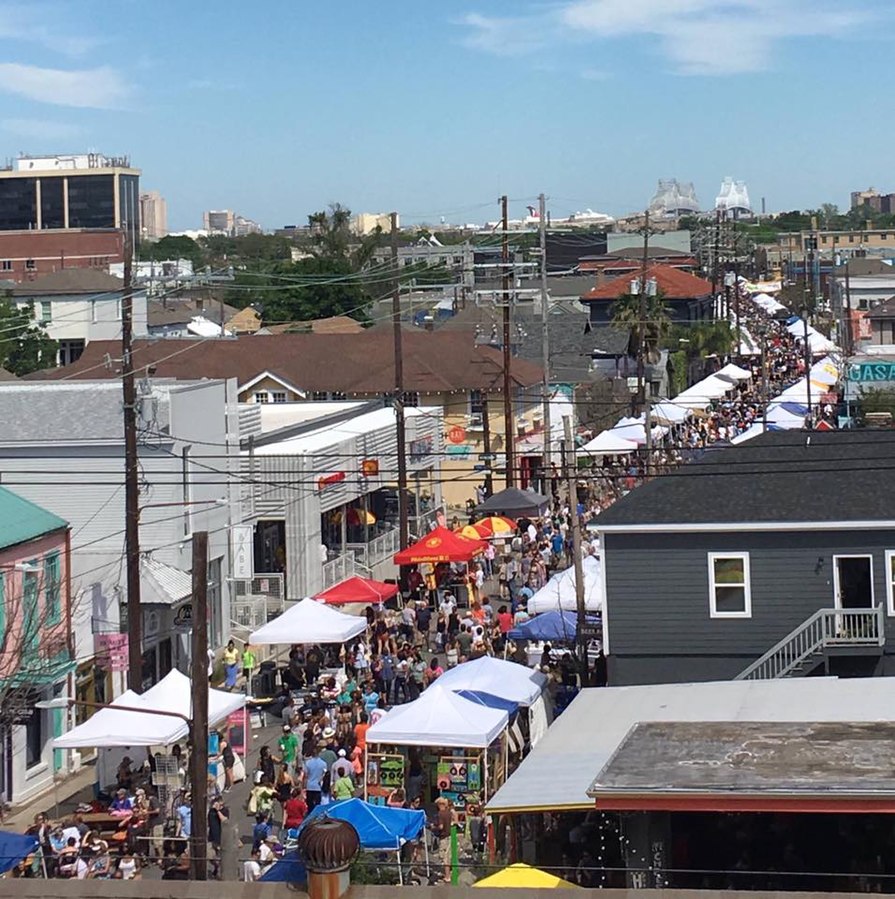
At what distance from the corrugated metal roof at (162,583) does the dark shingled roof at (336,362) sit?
23181 mm

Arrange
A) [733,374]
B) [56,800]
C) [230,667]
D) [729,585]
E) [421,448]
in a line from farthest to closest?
[733,374] → [421,448] → [230,667] → [56,800] → [729,585]

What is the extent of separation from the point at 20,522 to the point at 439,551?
37.1 feet

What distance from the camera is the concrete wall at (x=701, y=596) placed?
1002 inches

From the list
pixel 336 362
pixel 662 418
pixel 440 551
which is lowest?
pixel 440 551

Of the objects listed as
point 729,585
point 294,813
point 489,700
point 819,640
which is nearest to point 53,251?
point 729,585

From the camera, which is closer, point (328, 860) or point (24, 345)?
point (328, 860)

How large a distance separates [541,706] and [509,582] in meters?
14.6

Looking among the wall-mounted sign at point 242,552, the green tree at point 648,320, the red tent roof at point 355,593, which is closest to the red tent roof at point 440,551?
the red tent roof at point 355,593

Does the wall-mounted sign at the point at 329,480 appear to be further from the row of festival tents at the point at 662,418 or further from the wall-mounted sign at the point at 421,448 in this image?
the row of festival tents at the point at 662,418

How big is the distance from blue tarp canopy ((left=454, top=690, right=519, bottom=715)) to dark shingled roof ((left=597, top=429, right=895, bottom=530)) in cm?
348

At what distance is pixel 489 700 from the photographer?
80.4 ft

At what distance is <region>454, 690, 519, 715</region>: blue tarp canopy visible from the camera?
24.4 meters

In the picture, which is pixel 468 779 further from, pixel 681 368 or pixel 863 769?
pixel 681 368

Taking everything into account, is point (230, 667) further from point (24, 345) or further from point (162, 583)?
point (24, 345)
